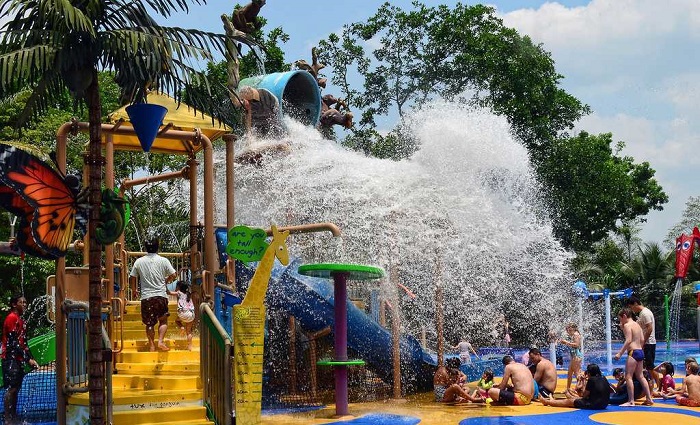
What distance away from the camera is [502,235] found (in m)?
15.7

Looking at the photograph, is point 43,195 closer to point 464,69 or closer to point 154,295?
point 154,295

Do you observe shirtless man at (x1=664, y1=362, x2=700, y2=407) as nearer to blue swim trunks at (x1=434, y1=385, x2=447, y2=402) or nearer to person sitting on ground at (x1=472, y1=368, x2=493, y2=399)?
person sitting on ground at (x1=472, y1=368, x2=493, y2=399)

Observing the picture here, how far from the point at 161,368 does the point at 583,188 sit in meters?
25.0

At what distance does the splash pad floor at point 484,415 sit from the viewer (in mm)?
10587

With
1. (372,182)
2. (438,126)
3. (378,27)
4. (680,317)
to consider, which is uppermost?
(378,27)

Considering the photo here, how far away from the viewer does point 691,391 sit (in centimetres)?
1195

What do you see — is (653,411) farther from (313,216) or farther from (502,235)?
(313,216)

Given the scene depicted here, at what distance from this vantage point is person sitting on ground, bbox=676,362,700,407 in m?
11.9

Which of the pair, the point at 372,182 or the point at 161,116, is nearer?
the point at 161,116

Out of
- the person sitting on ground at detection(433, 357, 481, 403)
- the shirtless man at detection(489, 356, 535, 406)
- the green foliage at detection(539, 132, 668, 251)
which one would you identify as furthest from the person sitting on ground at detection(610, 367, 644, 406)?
the green foliage at detection(539, 132, 668, 251)

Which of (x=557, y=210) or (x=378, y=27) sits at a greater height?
(x=378, y=27)

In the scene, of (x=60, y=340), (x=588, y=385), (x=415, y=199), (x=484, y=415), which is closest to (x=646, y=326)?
(x=588, y=385)

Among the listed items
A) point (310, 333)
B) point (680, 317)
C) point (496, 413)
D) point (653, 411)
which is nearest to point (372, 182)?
point (310, 333)

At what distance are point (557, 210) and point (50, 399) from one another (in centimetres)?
2278
